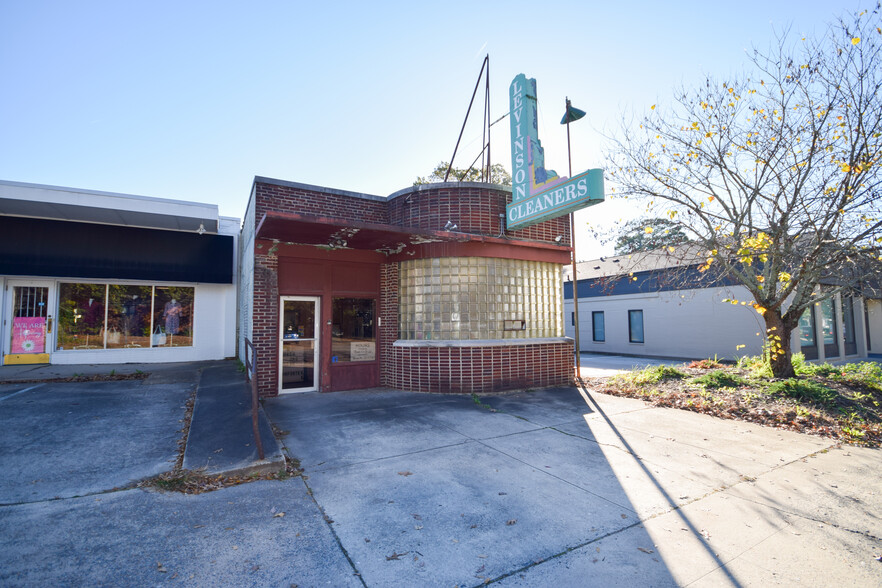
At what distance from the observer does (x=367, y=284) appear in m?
10.3

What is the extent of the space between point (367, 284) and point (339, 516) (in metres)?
6.92

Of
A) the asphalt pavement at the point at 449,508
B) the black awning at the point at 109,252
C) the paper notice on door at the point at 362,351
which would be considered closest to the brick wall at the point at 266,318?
the paper notice on door at the point at 362,351

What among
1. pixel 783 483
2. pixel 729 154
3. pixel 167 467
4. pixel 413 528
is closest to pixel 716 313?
pixel 729 154

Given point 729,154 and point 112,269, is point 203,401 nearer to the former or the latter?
point 112,269

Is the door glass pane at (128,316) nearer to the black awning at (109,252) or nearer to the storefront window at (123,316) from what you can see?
the storefront window at (123,316)

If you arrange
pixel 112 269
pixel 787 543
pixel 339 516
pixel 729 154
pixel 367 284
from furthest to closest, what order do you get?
1. pixel 112 269
2. pixel 367 284
3. pixel 729 154
4. pixel 339 516
5. pixel 787 543

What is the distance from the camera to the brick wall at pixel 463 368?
31.5 feet

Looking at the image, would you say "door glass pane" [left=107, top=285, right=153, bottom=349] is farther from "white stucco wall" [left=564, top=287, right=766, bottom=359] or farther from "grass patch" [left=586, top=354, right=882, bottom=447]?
"white stucco wall" [left=564, top=287, right=766, bottom=359]

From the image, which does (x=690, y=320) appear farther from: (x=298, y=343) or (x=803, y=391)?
(x=298, y=343)

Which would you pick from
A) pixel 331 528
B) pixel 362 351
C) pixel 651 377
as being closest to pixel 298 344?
pixel 362 351

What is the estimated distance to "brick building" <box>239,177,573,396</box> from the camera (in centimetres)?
919

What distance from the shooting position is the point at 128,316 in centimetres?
1313

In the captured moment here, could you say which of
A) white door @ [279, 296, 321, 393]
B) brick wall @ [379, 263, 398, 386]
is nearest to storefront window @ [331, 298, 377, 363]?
brick wall @ [379, 263, 398, 386]

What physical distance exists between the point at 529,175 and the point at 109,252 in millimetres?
12457
